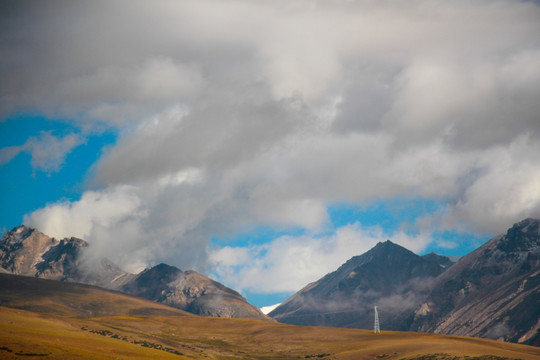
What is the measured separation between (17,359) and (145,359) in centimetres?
4212

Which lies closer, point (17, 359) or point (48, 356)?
point (17, 359)

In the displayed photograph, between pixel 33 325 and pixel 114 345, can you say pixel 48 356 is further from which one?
pixel 33 325

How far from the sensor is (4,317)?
17900cm

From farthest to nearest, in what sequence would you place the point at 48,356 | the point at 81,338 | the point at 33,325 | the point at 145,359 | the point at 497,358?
Answer: the point at 497,358
the point at 33,325
the point at 81,338
the point at 145,359
the point at 48,356

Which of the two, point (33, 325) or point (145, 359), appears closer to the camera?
point (145, 359)

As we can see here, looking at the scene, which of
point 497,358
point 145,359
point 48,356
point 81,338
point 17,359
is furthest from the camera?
point 497,358

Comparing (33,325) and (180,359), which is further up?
(33,325)

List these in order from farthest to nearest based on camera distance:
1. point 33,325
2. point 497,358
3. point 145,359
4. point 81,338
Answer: point 497,358
point 33,325
point 81,338
point 145,359

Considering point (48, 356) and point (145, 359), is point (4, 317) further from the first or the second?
point (48, 356)

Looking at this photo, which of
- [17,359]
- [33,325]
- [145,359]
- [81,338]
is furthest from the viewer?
[33,325]

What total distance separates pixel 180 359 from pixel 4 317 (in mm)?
57258

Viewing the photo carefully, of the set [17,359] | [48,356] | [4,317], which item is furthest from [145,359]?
[4,317]

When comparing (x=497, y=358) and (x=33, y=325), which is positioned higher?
(x=33, y=325)

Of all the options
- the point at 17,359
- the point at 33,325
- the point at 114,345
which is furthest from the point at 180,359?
the point at 17,359
